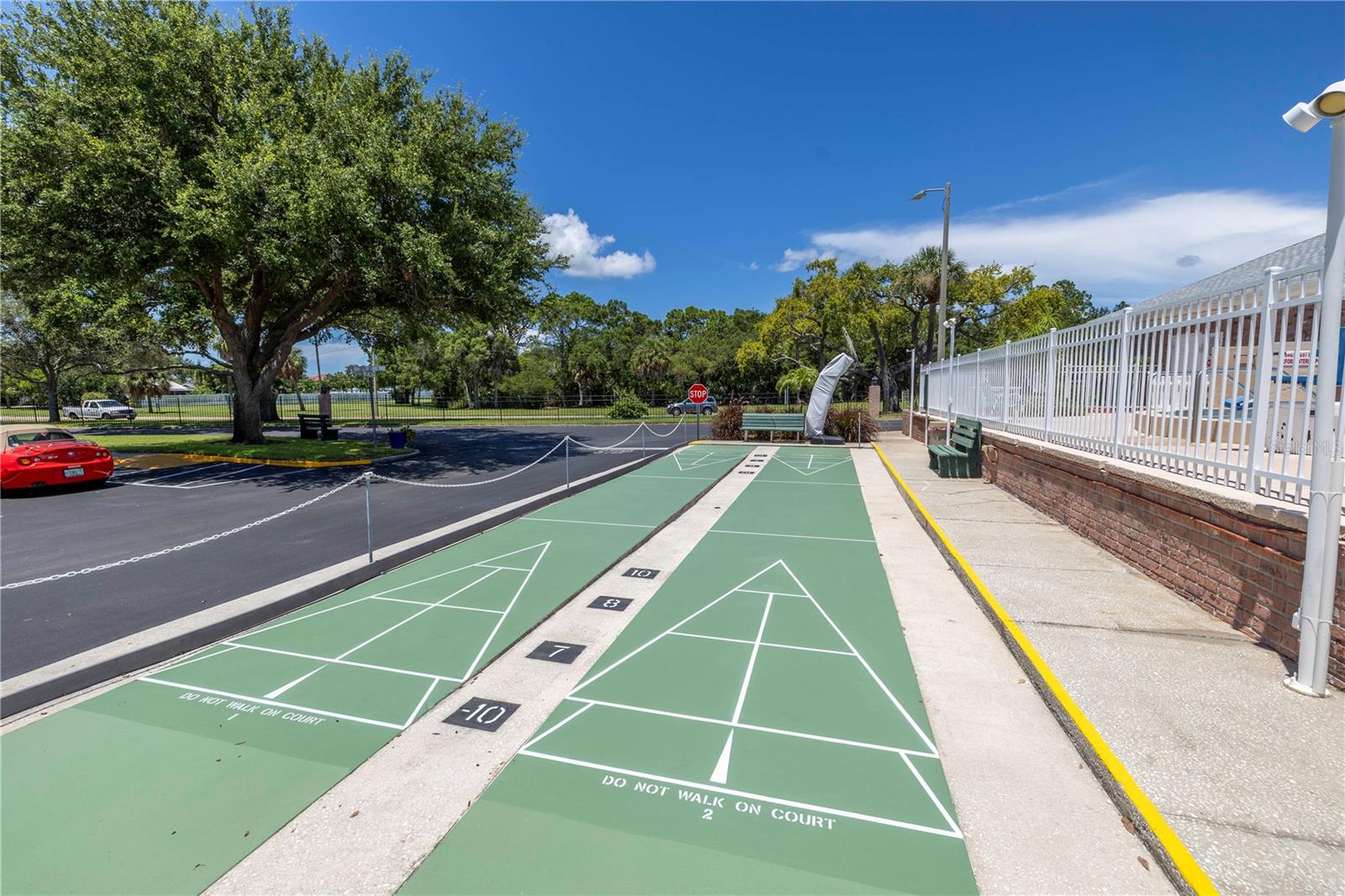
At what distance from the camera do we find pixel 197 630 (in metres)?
5.38

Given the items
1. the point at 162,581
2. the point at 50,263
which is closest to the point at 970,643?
the point at 162,581

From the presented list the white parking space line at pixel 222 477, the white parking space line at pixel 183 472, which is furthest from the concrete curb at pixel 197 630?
the white parking space line at pixel 183 472

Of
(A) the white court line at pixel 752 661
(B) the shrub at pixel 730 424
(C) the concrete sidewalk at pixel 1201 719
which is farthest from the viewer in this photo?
(B) the shrub at pixel 730 424

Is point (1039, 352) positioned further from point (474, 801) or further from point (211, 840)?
point (211, 840)

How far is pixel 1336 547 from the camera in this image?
366 cm

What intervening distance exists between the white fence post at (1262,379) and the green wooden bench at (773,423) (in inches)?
747

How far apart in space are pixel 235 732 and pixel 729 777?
3340mm

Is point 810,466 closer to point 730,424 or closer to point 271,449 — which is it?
point 730,424

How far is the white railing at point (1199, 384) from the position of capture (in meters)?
4.63

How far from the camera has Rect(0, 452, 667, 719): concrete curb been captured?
175 inches

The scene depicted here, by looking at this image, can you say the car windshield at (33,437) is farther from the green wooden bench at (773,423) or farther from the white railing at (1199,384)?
the green wooden bench at (773,423)

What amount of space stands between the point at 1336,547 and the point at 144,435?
36999 mm

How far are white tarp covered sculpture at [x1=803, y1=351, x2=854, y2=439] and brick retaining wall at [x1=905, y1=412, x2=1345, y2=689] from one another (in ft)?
44.6

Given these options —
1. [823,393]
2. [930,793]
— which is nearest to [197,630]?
[930,793]
